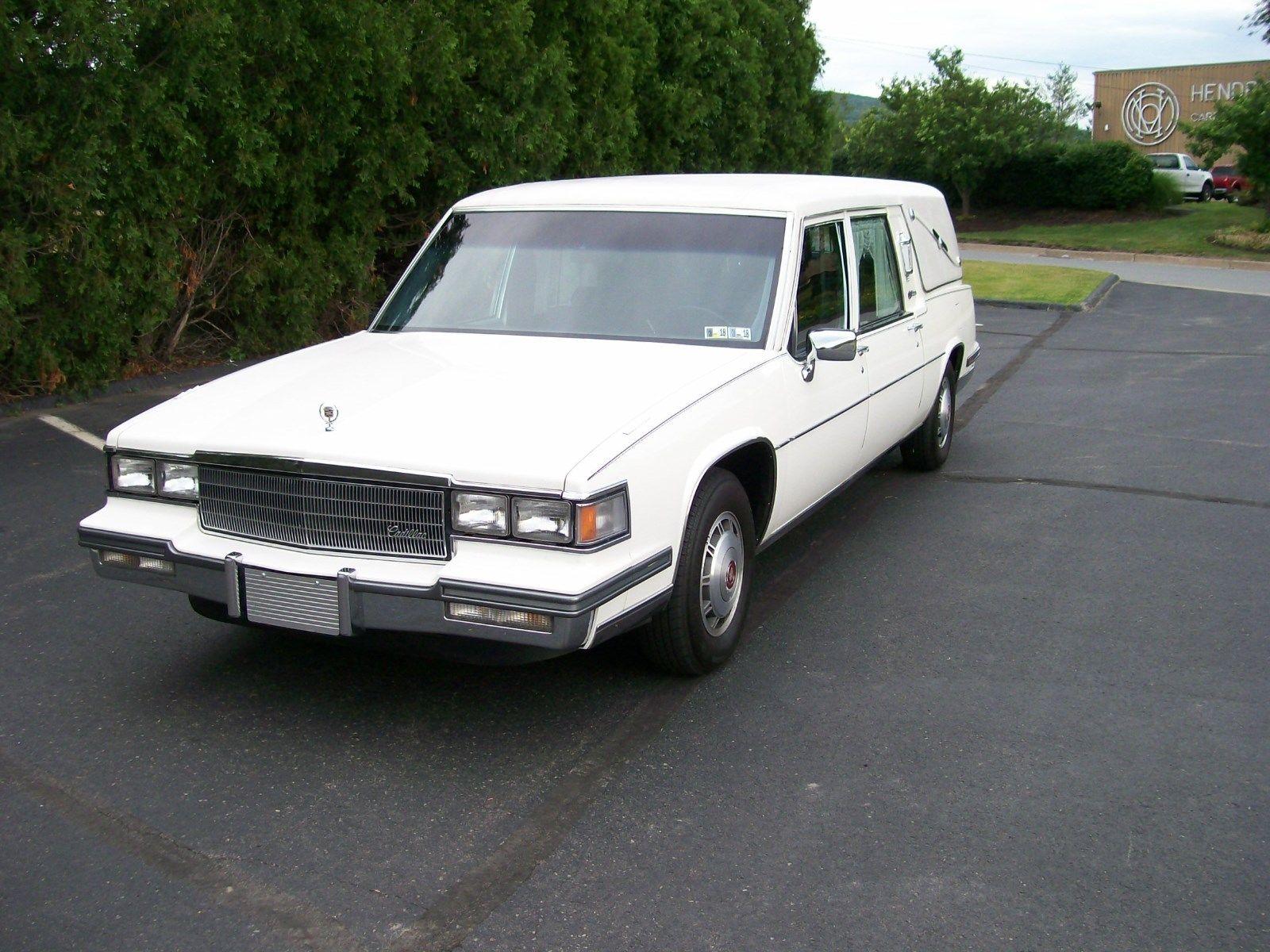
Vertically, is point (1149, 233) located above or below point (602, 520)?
above

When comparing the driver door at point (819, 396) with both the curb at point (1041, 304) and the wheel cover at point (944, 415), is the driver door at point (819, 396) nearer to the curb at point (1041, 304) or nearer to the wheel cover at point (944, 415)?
the wheel cover at point (944, 415)

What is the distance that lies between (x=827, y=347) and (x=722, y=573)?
1.10 meters

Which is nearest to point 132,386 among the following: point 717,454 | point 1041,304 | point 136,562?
point 136,562

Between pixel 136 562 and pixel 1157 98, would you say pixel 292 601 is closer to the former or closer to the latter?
pixel 136 562

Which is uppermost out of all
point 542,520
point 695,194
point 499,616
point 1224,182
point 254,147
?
point 254,147

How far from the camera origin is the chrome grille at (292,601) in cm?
411

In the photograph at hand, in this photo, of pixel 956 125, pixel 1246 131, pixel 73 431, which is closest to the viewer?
pixel 73 431

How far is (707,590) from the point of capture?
4797 millimetres

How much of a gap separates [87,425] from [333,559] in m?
6.24

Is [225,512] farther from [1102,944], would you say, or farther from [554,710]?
[1102,944]

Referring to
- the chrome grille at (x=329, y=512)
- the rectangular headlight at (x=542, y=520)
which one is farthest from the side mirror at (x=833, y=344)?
the chrome grille at (x=329, y=512)

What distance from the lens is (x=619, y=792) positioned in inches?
158

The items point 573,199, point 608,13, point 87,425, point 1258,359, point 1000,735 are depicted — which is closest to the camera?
point 1000,735

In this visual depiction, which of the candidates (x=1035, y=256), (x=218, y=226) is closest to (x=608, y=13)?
(x=218, y=226)
